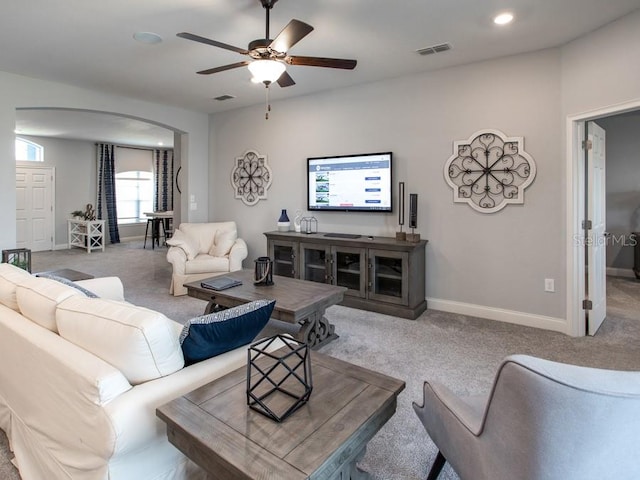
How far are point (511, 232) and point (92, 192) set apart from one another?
936 cm

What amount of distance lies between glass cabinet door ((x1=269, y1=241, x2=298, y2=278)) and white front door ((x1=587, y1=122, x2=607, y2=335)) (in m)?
3.03

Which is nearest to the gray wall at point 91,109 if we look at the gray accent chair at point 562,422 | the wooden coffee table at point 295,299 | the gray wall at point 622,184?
the wooden coffee table at point 295,299

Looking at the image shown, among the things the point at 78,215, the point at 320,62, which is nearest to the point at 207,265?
the point at 320,62

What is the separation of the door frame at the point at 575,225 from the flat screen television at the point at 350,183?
5.65 feet

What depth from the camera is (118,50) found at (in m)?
3.54

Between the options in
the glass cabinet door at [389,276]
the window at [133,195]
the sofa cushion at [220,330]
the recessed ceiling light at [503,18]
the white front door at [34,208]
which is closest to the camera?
the sofa cushion at [220,330]

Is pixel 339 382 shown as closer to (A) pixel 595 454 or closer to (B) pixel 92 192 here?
(A) pixel 595 454

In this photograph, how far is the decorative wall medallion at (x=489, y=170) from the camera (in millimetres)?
3652

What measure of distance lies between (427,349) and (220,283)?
1.84 metres

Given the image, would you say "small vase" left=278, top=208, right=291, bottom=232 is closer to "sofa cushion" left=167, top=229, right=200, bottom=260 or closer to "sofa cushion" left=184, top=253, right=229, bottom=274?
"sofa cushion" left=184, top=253, right=229, bottom=274

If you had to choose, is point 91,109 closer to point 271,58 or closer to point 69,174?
point 271,58

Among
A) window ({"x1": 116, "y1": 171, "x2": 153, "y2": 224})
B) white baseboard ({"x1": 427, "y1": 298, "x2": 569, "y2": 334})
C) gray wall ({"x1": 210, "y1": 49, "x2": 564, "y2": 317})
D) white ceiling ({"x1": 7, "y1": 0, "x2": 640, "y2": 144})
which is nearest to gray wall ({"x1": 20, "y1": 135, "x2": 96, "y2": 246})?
window ({"x1": 116, "y1": 171, "x2": 153, "y2": 224})

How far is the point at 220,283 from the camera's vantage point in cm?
328

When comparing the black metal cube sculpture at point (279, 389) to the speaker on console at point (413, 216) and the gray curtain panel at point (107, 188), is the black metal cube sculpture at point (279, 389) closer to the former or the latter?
the speaker on console at point (413, 216)
